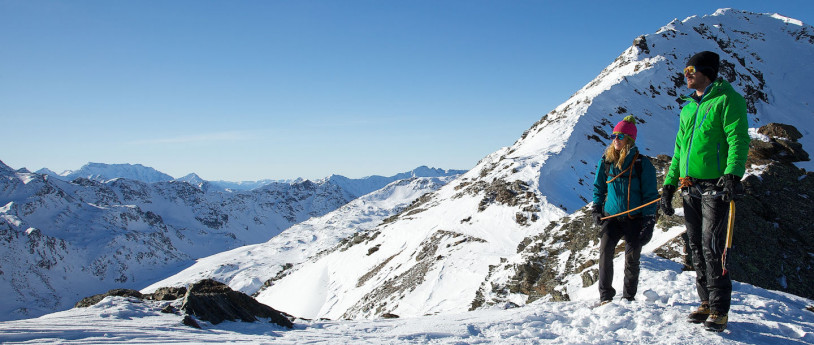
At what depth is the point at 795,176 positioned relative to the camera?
50.2 ft

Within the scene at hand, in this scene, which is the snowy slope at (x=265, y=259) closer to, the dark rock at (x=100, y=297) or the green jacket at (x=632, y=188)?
the dark rock at (x=100, y=297)

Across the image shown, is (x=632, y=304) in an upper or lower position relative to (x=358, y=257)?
upper

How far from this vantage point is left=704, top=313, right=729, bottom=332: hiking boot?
5.52m

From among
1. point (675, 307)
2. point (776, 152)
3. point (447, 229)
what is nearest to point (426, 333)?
point (675, 307)

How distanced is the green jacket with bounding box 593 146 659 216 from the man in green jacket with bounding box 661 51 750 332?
3.05ft

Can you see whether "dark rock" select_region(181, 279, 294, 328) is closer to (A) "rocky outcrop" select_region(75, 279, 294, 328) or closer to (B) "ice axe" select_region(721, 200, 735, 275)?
(A) "rocky outcrop" select_region(75, 279, 294, 328)

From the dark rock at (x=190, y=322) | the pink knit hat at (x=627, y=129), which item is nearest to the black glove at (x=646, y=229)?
the pink knit hat at (x=627, y=129)

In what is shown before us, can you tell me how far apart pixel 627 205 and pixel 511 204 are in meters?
24.2

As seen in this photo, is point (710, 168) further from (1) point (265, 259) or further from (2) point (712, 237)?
(1) point (265, 259)

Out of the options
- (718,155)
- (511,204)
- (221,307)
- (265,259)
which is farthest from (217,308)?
(265,259)

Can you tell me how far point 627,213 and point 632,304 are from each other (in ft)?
4.99

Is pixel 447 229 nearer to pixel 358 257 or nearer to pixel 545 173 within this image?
pixel 545 173

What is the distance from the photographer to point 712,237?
546 cm

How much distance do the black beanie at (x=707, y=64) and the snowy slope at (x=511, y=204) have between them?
11.1 meters
